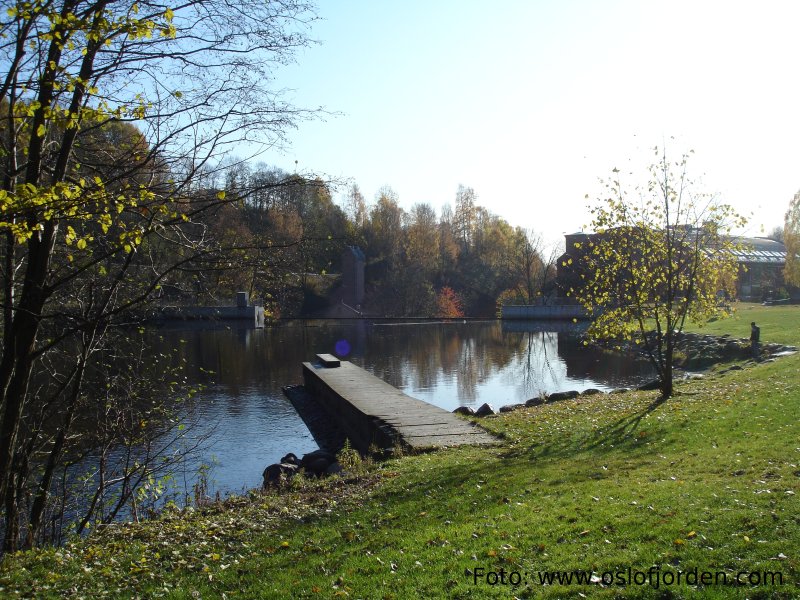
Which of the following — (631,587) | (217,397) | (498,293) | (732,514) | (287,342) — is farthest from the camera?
(498,293)

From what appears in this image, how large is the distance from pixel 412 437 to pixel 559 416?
3662 mm

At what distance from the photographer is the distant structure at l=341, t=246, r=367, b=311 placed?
7506 centimetres

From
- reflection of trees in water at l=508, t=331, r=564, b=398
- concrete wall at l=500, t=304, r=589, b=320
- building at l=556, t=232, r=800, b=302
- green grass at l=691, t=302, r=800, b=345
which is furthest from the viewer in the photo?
building at l=556, t=232, r=800, b=302

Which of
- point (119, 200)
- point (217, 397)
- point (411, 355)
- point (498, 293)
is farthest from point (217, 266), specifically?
point (498, 293)

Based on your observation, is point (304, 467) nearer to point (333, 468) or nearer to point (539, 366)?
point (333, 468)

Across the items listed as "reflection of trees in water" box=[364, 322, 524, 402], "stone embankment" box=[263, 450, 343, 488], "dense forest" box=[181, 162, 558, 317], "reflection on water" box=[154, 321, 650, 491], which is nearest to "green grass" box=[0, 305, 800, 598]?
"stone embankment" box=[263, 450, 343, 488]

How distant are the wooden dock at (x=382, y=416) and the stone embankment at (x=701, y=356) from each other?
1.96m

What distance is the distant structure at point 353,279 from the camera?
75.1 m

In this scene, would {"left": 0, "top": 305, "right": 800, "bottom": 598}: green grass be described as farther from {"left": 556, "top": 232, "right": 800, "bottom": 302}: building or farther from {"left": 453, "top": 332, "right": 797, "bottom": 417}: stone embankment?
{"left": 556, "top": 232, "right": 800, "bottom": 302}: building

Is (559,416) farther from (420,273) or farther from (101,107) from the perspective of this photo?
(420,273)

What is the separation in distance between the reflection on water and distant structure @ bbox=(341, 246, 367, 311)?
20.3 m

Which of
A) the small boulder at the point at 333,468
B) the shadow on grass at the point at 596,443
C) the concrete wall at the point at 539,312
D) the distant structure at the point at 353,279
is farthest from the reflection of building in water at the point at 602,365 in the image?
the distant structure at the point at 353,279

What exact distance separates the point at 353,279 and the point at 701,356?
4953 cm

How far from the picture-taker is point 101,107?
6023 mm
